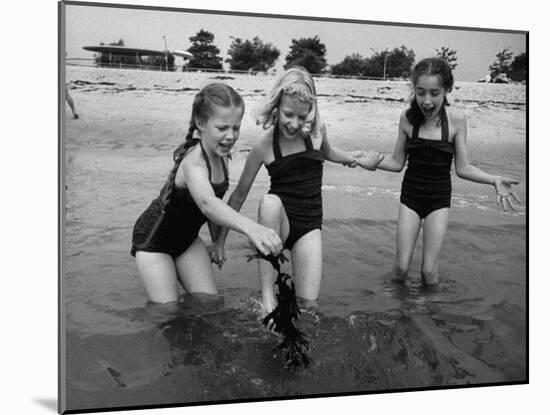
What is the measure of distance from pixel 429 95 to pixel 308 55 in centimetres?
78

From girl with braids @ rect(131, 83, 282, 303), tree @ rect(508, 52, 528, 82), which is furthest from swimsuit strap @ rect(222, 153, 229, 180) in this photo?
tree @ rect(508, 52, 528, 82)

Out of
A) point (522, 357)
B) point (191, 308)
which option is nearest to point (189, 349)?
point (191, 308)

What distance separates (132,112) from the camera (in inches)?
200

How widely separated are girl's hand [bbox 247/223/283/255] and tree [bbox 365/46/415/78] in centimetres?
114

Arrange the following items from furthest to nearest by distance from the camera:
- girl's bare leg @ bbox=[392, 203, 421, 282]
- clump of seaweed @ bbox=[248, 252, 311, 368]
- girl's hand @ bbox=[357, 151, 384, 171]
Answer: girl's bare leg @ bbox=[392, 203, 421, 282] < girl's hand @ bbox=[357, 151, 384, 171] < clump of seaweed @ bbox=[248, 252, 311, 368]

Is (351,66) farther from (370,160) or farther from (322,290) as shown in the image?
(322,290)

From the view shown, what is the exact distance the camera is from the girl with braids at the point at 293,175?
5184mm

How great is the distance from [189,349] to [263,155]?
113 cm

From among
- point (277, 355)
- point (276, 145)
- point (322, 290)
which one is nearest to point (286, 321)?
point (277, 355)

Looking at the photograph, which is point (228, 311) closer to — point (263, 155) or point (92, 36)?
point (263, 155)

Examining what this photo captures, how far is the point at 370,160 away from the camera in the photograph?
546 cm

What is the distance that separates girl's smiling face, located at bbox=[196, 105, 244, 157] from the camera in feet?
16.5

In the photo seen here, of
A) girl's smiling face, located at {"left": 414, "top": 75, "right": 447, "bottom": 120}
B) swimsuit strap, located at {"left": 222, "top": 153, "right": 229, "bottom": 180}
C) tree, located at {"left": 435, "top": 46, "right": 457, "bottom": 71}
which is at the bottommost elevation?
swimsuit strap, located at {"left": 222, "top": 153, "right": 229, "bottom": 180}

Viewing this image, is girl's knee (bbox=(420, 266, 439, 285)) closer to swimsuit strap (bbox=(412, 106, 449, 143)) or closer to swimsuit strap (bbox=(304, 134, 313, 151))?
swimsuit strap (bbox=(412, 106, 449, 143))
